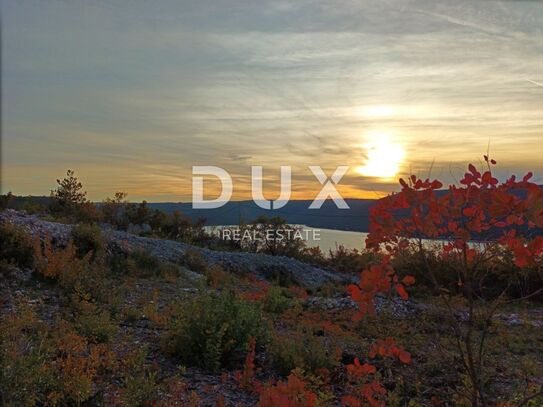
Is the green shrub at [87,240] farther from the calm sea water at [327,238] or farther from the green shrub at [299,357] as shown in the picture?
the calm sea water at [327,238]

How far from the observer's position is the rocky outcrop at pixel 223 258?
10.5 metres

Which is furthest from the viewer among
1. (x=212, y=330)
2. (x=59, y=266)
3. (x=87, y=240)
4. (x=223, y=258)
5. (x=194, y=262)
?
(x=223, y=258)

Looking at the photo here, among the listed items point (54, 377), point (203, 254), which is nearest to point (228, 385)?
point (54, 377)

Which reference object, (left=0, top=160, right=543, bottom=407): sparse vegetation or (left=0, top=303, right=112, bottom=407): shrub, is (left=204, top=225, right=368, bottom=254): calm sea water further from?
(left=0, top=303, right=112, bottom=407): shrub

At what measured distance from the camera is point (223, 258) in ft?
44.3

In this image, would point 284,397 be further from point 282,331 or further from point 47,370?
point 282,331

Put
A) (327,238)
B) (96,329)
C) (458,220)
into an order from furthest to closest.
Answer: (327,238)
(96,329)
(458,220)

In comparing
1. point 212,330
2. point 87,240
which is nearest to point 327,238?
point 87,240

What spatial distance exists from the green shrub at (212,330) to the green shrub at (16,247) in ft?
12.7

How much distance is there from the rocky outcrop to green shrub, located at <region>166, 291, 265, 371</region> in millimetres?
5742

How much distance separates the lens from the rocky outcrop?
10461mm

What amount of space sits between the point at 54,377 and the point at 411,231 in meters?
2.81

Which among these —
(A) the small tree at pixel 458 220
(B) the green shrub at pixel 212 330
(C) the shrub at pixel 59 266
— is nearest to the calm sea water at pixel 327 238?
(C) the shrub at pixel 59 266

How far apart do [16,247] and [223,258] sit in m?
6.22
